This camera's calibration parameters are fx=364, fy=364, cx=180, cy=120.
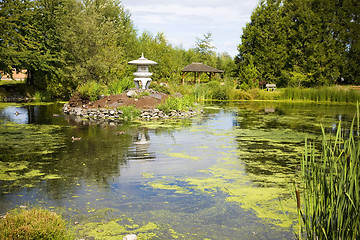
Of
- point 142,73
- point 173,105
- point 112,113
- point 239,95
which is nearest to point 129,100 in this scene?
point 112,113

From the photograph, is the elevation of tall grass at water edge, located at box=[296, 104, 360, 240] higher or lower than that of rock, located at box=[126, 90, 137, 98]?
lower

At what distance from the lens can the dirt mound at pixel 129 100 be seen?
1755 centimetres

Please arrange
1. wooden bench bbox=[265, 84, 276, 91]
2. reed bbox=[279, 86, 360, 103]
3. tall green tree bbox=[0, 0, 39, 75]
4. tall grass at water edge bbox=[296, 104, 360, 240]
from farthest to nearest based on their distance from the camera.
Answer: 1. wooden bench bbox=[265, 84, 276, 91]
2. reed bbox=[279, 86, 360, 103]
3. tall green tree bbox=[0, 0, 39, 75]
4. tall grass at water edge bbox=[296, 104, 360, 240]

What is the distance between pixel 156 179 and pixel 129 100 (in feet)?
38.0

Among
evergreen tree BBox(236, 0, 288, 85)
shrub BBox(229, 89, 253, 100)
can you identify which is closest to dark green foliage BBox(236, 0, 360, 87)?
evergreen tree BBox(236, 0, 288, 85)

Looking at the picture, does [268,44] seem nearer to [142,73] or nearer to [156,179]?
[142,73]

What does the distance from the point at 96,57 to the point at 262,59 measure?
18621mm

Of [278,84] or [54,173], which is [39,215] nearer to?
[54,173]

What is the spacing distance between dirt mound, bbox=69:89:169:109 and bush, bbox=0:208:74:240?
13390 mm

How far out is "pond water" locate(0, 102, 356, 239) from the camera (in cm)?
469

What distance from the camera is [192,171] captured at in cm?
732

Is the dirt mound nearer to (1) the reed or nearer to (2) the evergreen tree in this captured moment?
(1) the reed

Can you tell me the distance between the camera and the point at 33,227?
11.7ft

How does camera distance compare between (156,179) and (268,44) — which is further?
(268,44)
